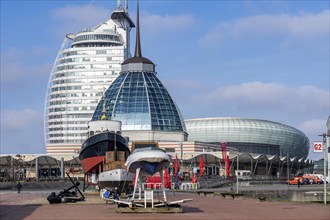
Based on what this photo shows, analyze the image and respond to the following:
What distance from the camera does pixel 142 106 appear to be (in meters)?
156

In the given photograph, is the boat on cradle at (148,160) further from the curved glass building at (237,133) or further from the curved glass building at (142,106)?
the curved glass building at (237,133)

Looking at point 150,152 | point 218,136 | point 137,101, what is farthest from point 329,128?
point 218,136

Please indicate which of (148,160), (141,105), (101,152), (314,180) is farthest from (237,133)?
(148,160)

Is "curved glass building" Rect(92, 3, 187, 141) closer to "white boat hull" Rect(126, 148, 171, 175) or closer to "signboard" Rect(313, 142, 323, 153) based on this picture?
"signboard" Rect(313, 142, 323, 153)

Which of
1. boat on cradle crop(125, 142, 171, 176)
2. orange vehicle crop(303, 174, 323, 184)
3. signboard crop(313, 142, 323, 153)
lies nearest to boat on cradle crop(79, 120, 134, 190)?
signboard crop(313, 142, 323, 153)

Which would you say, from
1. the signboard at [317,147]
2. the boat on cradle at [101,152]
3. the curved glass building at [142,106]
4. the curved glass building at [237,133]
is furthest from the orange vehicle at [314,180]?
the curved glass building at [237,133]

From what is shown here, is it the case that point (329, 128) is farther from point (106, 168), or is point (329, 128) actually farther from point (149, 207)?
point (149, 207)

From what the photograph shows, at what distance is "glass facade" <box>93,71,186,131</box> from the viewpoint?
506 feet

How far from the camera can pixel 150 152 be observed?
34.8 meters

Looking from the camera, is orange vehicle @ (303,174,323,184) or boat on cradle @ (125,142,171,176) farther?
orange vehicle @ (303,174,323,184)

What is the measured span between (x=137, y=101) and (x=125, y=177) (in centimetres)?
9741

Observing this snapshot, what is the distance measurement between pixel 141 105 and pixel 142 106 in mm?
524

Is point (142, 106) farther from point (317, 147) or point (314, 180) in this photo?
point (317, 147)

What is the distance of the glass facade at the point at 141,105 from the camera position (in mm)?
154125
